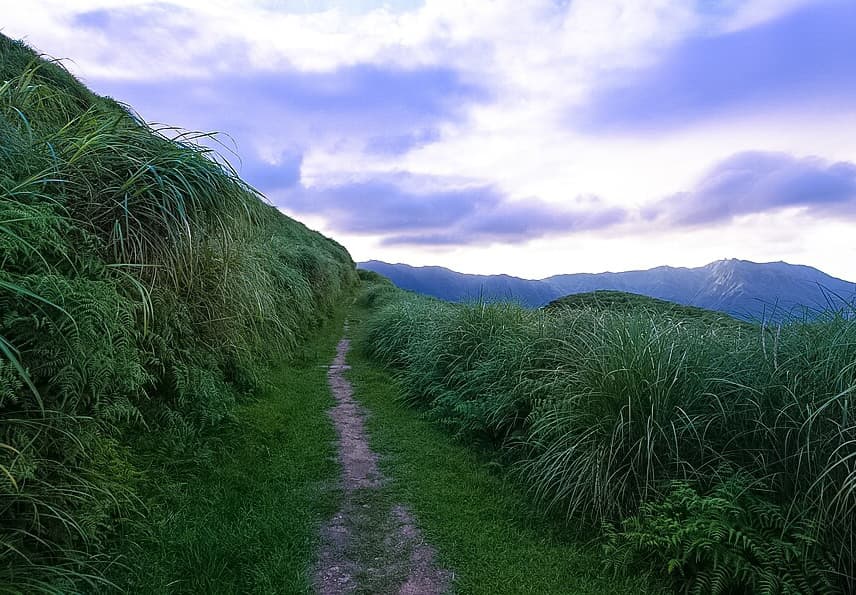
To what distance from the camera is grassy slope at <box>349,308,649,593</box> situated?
293 centimetres

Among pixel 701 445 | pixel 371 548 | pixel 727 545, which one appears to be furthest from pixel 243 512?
pixel 701 445

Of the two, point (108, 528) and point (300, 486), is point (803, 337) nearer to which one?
point (300, 486)

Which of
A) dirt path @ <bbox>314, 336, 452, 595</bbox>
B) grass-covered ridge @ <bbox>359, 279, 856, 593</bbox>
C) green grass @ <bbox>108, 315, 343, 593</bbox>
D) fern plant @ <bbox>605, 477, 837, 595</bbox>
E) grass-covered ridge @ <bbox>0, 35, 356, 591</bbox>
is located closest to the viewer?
grass-covered ridge @ <bbox>0, 35, 356, 591</bbox>

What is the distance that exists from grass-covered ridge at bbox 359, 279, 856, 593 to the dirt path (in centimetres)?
121

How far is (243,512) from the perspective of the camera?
11.3ft

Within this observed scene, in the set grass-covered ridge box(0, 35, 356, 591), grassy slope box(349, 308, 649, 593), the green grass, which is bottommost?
grassy slope box(349, 308, 649, 593)

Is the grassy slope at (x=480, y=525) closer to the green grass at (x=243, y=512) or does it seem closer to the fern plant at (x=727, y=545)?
the fern plant at (x=727, y=545)

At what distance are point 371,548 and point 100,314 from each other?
7.82ft

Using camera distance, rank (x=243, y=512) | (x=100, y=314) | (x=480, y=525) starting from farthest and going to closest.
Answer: (x=480, y=525)
(x=243, y=512)
(x=100, y=314)

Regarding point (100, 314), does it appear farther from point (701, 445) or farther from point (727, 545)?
point (701, 445)

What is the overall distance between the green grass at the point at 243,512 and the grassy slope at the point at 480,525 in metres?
0.77

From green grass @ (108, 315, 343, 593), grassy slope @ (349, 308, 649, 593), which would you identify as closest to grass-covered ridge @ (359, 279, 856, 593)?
grassy slope @ (349, 308, 649, 593)

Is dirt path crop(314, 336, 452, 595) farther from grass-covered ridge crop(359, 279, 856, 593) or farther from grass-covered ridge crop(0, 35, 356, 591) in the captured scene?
grass-covered ridge crop(0, 35, 356, 591)

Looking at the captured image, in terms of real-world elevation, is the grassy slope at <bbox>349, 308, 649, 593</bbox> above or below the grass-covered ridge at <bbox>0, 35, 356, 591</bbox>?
below
